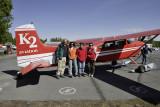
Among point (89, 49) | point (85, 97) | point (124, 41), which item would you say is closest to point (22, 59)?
point (89, 49)

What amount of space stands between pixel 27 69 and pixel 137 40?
751 centimetres

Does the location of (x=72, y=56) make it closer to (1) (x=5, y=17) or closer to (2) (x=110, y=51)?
(2) (x=110, y=51)

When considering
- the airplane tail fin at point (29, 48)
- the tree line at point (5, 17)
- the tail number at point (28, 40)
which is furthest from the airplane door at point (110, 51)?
the tree line at point (5, 17)

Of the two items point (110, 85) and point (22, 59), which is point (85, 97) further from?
point (22, 59)

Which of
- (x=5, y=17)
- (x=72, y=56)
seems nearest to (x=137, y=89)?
(x=72, y=56)

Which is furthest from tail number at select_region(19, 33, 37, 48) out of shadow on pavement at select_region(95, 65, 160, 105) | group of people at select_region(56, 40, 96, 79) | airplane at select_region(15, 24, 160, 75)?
shadow on pavement at select_region(95, 65, 160, 105)

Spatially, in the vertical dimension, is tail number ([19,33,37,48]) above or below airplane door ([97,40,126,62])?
above

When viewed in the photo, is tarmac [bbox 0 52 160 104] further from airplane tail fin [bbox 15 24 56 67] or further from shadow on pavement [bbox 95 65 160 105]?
airplane tail fin [bbox 15 24 56 67]

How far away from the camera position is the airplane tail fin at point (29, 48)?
982 centimetres

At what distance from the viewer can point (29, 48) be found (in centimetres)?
1005

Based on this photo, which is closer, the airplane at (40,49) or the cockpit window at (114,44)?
the airplane at (40,49)

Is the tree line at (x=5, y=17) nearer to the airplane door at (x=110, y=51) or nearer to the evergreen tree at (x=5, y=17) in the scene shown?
the evergreen tree at (x=5, y=17)

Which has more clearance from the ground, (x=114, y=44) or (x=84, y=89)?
(x=114, y=44)

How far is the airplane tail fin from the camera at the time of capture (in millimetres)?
9820
